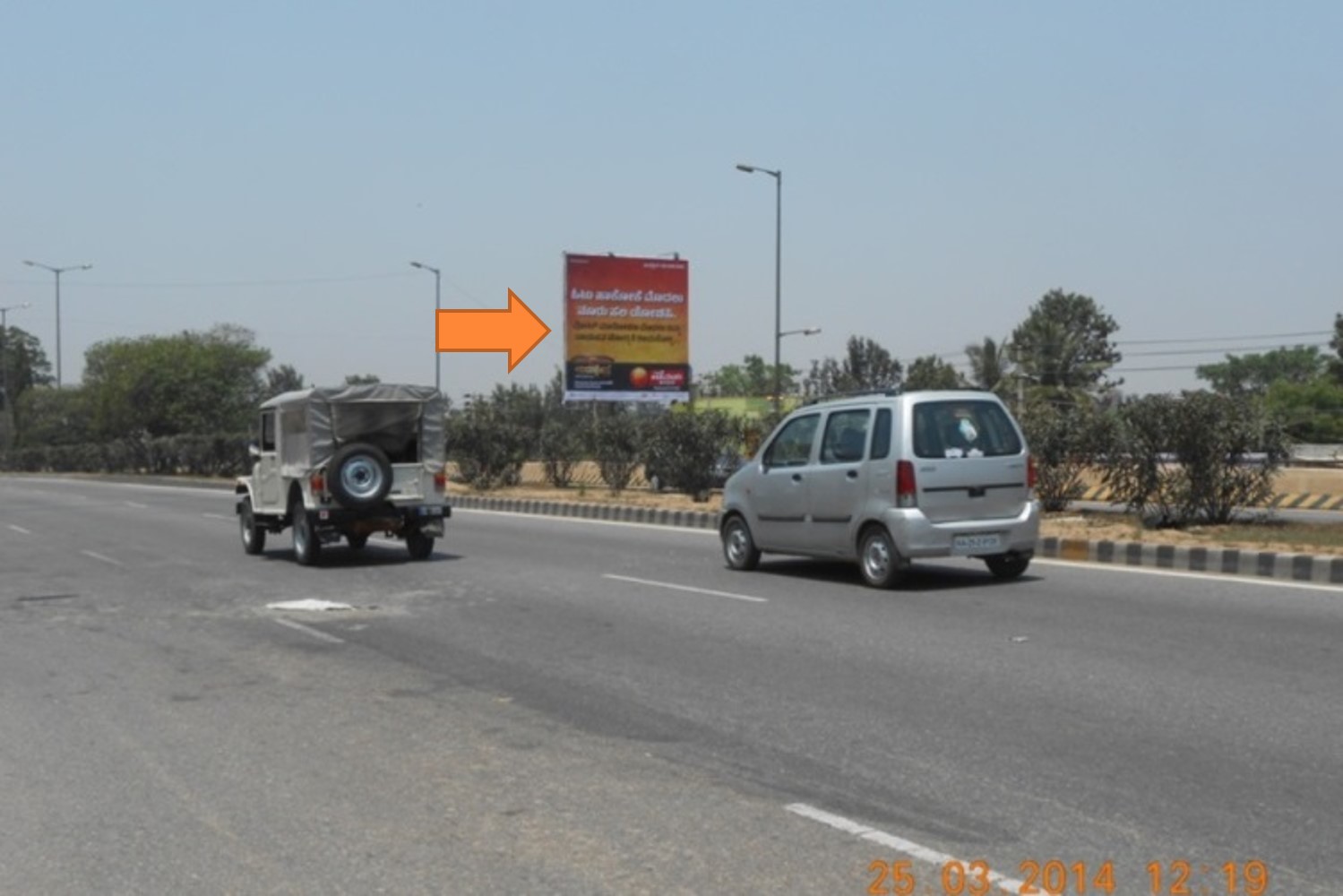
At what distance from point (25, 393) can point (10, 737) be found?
359ft

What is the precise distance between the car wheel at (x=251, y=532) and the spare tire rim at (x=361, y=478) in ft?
8.64

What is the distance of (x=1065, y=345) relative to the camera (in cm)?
8362

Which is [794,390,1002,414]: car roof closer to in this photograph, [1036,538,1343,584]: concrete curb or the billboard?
[1036,538,1343,584]: concrete curb

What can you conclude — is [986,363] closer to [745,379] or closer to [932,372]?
[932,372]

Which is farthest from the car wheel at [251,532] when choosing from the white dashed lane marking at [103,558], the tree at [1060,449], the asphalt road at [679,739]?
the tree at [1060,449]

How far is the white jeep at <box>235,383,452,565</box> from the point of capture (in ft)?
55.6

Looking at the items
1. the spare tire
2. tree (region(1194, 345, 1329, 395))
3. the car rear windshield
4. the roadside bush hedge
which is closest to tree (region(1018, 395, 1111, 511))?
the car rear windshield

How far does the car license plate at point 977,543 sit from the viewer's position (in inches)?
508

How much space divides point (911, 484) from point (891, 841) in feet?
25.2

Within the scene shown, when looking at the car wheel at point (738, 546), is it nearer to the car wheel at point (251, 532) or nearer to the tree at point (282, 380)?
the car wheel at point (251, 532)

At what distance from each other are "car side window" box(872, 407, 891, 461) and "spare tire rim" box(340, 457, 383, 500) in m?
6.58

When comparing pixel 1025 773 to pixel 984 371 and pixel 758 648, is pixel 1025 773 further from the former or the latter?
pixel 984 371

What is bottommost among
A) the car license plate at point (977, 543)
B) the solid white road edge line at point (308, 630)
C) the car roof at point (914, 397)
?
the solid white road edge line at point (308, 630)

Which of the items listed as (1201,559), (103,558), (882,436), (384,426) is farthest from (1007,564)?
(103,558)
